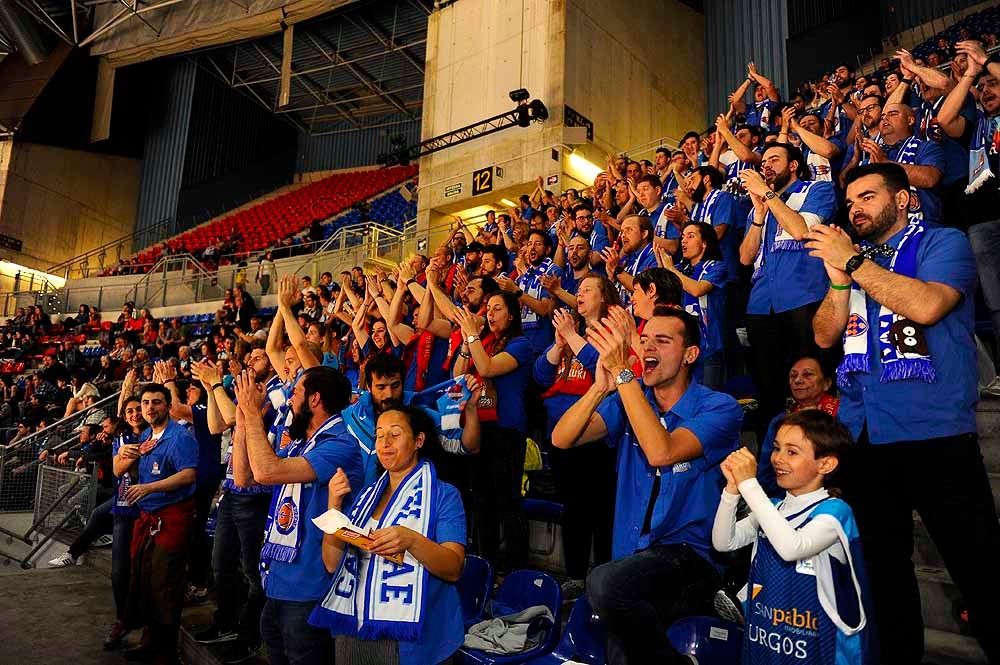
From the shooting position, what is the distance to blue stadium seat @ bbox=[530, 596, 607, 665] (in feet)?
8.20

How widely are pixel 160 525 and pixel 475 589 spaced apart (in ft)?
6.95

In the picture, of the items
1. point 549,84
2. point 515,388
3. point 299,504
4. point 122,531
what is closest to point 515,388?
point 515,388

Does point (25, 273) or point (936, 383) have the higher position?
point (25, 273)

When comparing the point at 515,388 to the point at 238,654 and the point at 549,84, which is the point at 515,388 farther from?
the point at 549,84

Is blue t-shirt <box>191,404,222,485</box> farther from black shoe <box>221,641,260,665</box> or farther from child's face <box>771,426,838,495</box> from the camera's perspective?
child's face <box>771,426,838,495</box>

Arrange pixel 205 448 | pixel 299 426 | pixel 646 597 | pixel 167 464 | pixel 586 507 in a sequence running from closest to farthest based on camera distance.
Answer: pixel 646 597, pixel 299 426, pixel 586 507, pixel 167 464, pixel 205 448

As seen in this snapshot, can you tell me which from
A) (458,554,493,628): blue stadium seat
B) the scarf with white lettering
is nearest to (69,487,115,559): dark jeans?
(458,554,493,628): blue stadium seat

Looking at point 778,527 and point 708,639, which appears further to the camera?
point 708,639

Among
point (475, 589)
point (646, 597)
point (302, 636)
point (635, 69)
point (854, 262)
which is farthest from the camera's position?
point (635, 69)

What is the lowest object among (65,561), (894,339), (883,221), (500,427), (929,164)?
(65,561)

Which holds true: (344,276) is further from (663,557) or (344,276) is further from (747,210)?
(663,557)

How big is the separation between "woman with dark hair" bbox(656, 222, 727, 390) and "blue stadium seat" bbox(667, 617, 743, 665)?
6.23 ft

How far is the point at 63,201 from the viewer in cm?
2058

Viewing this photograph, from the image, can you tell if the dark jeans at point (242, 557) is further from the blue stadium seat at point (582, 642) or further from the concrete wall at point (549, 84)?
the concrete wall at point (549, 84)
